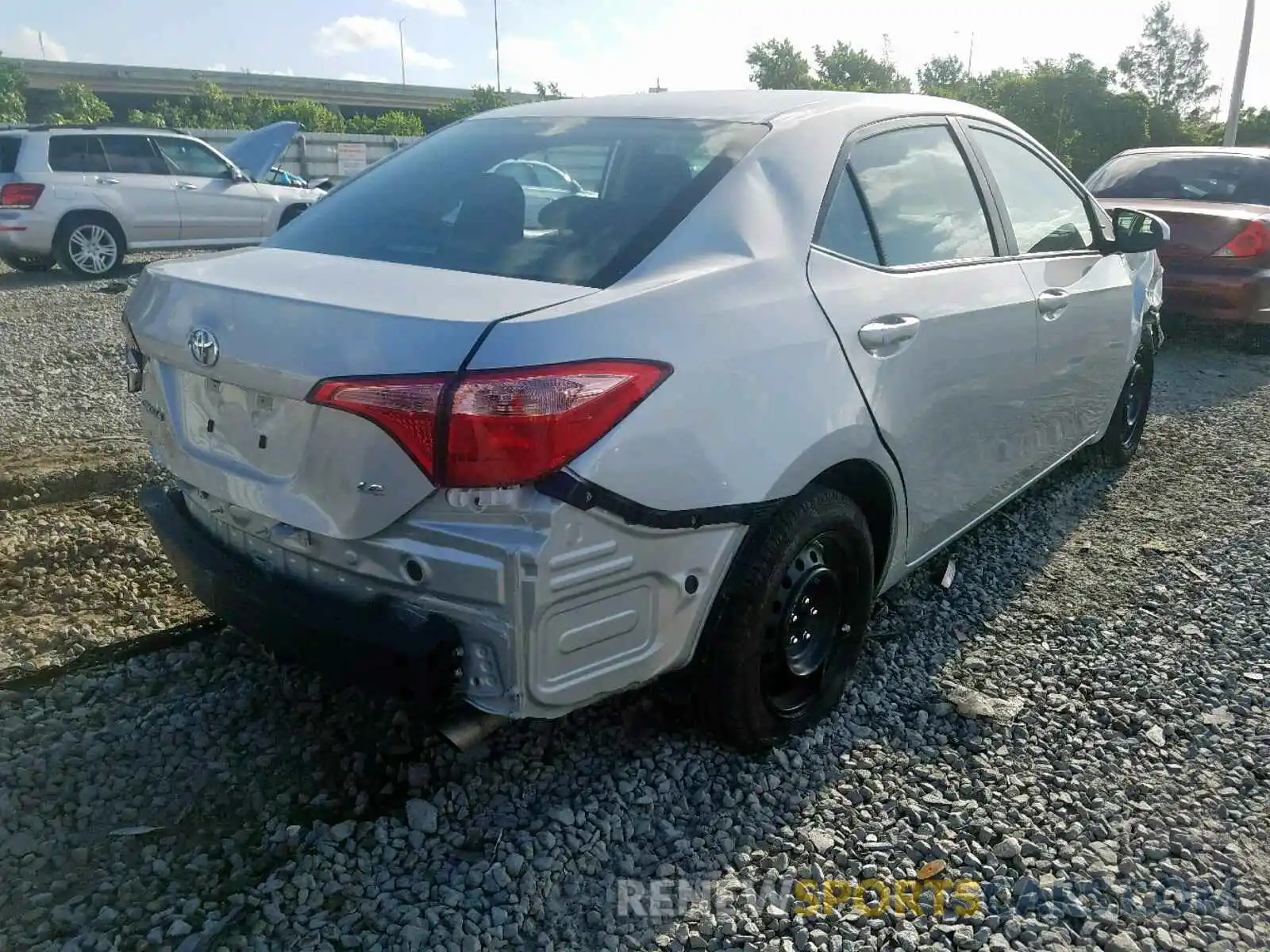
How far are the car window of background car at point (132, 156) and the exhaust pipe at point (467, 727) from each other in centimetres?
1206

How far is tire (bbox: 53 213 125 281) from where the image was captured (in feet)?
38.5

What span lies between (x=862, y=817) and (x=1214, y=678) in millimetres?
1449

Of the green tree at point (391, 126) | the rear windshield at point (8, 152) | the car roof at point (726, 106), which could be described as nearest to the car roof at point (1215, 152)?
the car roof at point (726, 106)

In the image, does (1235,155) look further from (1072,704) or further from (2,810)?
(2,810)

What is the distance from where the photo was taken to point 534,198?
2.72m

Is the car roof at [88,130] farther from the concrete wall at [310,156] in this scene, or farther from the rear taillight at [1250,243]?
the concrete wall at [310,156]

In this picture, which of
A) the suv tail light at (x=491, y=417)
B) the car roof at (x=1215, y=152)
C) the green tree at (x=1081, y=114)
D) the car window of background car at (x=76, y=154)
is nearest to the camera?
the suv tail light at (x=491, y=417)

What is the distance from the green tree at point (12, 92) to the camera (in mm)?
47656

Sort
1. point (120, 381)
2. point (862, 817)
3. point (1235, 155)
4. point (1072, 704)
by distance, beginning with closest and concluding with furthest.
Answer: point (862, 817) → point (1072, 704) → point (120, 381) → point (1235, 155)

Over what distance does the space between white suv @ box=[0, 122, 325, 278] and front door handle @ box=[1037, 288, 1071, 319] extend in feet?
31.8

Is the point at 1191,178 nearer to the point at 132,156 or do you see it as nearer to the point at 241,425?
the point at 241,425

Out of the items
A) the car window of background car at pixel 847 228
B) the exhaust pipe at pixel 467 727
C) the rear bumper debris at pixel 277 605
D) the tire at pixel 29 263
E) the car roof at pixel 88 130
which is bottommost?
the exhaust pipe at pixel 467 727

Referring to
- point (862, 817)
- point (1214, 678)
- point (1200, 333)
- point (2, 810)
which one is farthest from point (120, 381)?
point (1200, 333)

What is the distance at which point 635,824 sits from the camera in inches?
99.0
